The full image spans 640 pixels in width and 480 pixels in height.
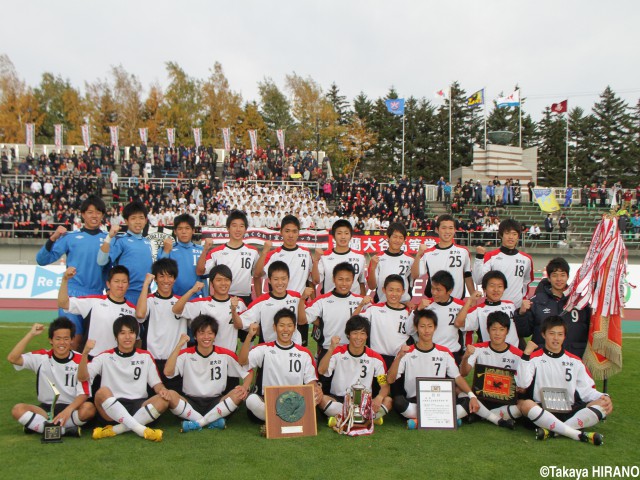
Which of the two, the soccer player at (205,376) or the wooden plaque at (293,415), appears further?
the soccer player at (205,376)

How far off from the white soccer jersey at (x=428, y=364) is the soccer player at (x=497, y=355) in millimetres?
224

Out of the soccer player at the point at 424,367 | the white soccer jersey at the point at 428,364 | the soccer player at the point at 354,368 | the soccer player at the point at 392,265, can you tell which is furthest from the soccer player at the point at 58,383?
the soccer player at the point at 392,265

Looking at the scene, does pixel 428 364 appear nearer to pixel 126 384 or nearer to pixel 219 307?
pixel 219 307

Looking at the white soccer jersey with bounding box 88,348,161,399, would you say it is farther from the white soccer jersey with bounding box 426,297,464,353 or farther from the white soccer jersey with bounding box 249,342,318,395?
the white soccer jersey with bounding box 426,297,464,353

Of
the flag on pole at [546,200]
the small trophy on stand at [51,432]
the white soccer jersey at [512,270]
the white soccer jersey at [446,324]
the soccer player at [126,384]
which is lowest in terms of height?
the small trophy on stand at [51,432]

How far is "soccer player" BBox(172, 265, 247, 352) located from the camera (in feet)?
19.1

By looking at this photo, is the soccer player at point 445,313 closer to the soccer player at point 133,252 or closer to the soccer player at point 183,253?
the soccer player at point 183,253

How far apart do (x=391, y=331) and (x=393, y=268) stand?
919 mm

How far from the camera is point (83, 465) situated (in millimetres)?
4422

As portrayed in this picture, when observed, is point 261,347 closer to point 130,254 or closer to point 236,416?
point 236,416

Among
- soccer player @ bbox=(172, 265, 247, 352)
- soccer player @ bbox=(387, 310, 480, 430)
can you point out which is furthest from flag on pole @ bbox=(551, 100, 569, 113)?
soccer player @ bbox=(172, 265, 247, 352)

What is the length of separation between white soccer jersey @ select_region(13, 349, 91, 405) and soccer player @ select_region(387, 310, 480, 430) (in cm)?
308

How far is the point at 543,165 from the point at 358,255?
2286 inches

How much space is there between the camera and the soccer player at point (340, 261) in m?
6.68
